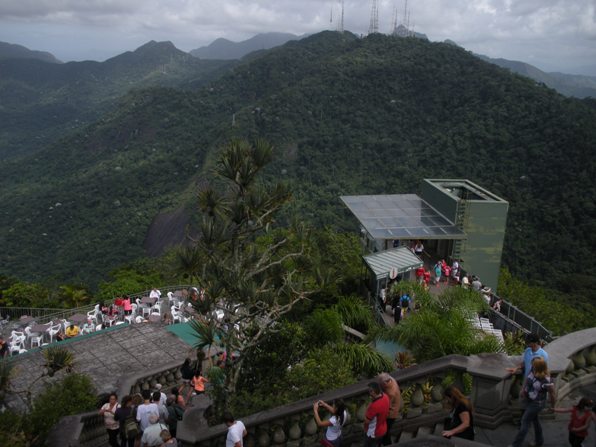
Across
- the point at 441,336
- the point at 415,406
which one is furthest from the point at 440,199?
the point at 415,406

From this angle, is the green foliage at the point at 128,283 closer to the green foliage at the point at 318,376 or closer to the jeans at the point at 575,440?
the green foliage at the point at 318,376

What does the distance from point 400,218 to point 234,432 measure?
1366cm

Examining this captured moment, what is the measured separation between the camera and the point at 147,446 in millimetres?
6578

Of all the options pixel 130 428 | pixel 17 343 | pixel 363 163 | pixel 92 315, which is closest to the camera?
pixel 130 428

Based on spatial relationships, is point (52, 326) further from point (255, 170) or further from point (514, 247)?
point (514, 247)

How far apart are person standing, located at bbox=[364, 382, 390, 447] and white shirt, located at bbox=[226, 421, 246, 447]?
50.8 inches

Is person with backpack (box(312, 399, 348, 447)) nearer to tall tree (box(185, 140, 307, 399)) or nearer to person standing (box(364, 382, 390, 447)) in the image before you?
person standing (box(364, 382, 390, 447))

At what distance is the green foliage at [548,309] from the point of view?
21297mm

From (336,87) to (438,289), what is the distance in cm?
7912

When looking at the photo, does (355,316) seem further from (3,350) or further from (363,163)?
(363,163)

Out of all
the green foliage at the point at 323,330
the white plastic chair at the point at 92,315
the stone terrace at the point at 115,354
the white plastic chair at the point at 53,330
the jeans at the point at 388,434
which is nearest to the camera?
the jeans at the point at 388,434

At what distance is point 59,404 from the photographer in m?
8.11

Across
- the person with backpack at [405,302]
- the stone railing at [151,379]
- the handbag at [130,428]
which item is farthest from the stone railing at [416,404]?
the person with backpack at [405,302]

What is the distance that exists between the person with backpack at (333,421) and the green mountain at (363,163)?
28610 millimetres
